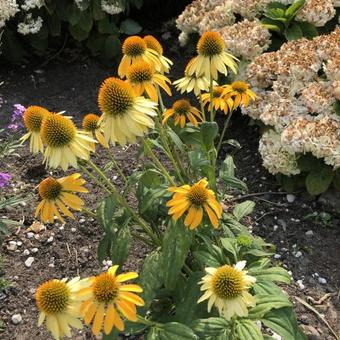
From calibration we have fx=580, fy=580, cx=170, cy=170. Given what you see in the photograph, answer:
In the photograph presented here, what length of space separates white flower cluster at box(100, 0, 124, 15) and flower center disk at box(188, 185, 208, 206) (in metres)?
2.67

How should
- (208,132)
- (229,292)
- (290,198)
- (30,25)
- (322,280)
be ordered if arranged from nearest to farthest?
(229,292) < (208,132) < (322,280) < (290,198) < (30,25)

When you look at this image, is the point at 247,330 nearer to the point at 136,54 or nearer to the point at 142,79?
the point at 142,79

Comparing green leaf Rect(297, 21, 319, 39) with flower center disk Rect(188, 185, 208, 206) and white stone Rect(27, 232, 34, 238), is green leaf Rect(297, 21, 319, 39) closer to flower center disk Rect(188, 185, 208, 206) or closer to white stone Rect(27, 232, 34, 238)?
white stone Rect(27, 232, 34, 238)

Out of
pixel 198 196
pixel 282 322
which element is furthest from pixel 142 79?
pixel 282 322

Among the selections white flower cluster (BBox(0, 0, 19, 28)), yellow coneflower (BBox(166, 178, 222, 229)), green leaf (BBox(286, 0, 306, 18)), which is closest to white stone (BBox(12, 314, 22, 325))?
yellow coneflower (BBox(166, 178, 222, 229))

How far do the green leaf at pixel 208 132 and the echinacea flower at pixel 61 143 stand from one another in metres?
0.50

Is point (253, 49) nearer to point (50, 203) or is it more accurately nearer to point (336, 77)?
point (336, 77)

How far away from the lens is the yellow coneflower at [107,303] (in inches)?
52.9

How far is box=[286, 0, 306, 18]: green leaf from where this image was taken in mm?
3357

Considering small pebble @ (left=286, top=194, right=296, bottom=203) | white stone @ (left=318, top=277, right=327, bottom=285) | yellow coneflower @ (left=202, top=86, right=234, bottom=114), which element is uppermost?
yellow coneflower @ (left=202, top=86, right=234, bottom=114)

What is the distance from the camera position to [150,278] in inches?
71.9

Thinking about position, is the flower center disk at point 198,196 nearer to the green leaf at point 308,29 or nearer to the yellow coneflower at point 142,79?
the yellow coneflower at point 142,79

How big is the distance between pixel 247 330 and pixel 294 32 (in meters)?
2.23

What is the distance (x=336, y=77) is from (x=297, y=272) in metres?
0.98
